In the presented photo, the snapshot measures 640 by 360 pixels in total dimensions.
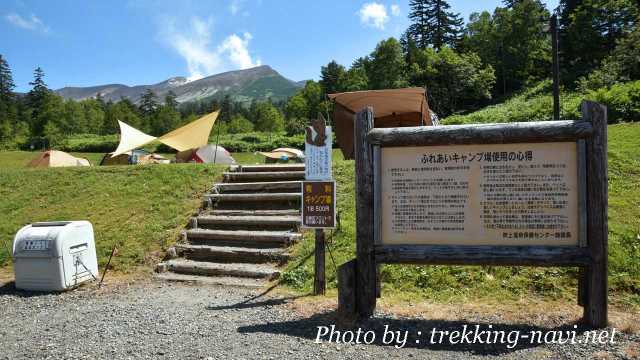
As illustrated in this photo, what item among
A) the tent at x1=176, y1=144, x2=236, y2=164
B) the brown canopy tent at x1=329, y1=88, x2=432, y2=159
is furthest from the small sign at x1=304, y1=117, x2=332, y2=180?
the tent at x1=176, y1=144, x2=236, y2=164

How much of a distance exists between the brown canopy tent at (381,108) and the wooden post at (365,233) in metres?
8.47

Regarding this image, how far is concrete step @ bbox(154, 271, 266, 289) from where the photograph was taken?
21.5ft

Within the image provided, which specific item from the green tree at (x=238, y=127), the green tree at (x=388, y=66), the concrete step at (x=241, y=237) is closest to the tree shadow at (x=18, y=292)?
the concrete step at (x=241, y=237)

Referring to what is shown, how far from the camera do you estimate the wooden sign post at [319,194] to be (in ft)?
19.6

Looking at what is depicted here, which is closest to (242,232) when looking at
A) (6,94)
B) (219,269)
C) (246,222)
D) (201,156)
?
(246,222)

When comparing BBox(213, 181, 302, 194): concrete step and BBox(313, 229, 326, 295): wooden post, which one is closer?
BBox(313, 229, 326, 295): wooden post

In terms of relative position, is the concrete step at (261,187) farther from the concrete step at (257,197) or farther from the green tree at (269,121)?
the green tree at (269,121)

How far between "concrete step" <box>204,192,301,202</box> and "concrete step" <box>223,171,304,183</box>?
906 mm

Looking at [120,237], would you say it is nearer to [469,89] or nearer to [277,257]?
[277,257]

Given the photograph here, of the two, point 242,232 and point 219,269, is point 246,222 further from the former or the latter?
point 219,269

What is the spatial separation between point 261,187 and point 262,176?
0.67m

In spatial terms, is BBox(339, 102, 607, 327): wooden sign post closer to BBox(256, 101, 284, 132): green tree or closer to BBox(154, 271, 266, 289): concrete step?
BBox(154, 271, 266, 289): concrete step

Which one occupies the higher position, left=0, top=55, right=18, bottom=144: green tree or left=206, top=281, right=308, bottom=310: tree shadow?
left=0, top=55, right=18, bottom=144: green tree

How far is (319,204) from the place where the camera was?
598 centimetres
